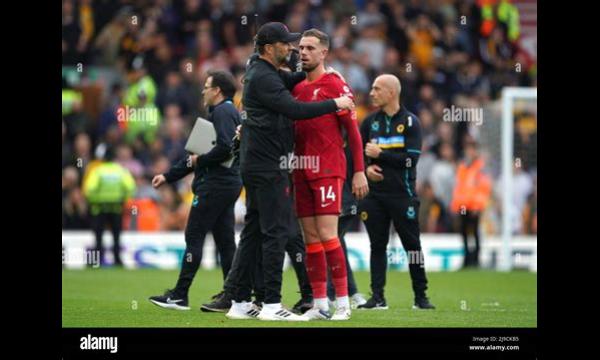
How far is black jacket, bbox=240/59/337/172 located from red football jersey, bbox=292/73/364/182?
0.50ft

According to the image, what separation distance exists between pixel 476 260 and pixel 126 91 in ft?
26.0

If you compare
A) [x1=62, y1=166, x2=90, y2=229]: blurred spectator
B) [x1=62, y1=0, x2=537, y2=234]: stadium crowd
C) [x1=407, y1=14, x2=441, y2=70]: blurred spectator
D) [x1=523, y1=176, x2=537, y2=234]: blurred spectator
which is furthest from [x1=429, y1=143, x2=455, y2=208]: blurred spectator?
[x1=62, y1=166, x2=90, y2=229]: blurred spectator

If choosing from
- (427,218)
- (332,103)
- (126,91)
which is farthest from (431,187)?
(332,103)

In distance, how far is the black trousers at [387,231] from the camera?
534 inches

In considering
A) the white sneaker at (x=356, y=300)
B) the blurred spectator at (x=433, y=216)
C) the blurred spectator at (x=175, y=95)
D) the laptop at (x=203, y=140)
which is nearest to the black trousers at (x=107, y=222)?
the blurred spectator at (x=175, y=95)

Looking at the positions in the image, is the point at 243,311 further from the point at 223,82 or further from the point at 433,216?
the point at 433,216

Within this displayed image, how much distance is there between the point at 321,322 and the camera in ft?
36.9

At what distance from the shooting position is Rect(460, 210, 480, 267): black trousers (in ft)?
73.0

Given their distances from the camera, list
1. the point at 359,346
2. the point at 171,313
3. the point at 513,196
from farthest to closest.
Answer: the point at 513,196
the point at 171,313
the point at 359,346

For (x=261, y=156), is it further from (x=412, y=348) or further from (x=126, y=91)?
(x=126, y=91)

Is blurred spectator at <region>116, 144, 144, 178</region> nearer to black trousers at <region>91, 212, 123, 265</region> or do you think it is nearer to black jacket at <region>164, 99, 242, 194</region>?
black trousers at <region>91, 212, 123, 265</region>

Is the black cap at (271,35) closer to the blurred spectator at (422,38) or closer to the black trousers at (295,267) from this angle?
the black trousers at (295,267)

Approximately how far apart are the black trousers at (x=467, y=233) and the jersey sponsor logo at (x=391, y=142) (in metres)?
8.62
